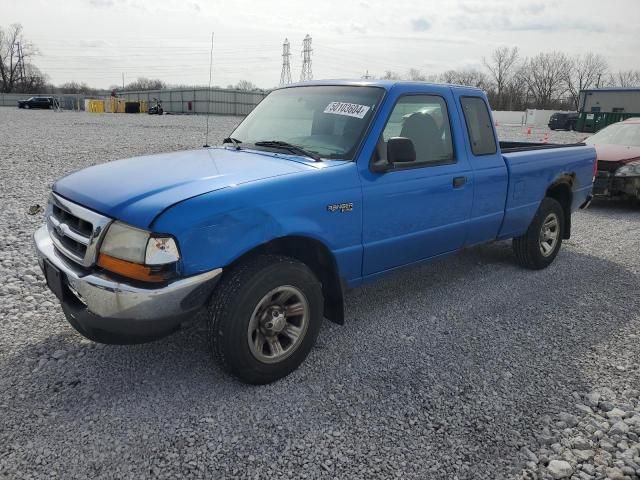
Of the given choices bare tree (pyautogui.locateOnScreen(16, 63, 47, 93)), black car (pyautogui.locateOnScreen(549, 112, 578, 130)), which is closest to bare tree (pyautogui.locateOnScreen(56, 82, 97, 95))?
bare tree (pyautogui.locateOnScreen(16, 63, 47, 93))

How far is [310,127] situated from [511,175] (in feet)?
7.05

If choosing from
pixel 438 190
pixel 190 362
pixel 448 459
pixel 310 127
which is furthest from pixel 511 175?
pixel 190 362

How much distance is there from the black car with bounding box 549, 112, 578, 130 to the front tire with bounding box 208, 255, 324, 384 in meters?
40.1

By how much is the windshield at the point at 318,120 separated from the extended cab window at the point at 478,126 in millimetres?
1106

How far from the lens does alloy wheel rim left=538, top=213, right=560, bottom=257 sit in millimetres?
5652

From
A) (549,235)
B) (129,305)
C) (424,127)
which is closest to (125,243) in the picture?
(129,305)

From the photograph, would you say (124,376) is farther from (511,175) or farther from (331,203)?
(511,175)

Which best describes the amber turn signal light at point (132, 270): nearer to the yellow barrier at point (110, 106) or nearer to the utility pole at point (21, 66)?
the yellow barrier at point (110, 106)

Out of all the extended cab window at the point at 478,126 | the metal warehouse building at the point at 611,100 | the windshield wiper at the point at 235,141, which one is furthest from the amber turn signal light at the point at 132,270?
the metal warehouse building at the point at 611,100

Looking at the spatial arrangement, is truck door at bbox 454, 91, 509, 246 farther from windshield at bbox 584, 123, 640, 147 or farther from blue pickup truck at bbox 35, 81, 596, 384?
windshield at bbox 584, 123, 640, 147

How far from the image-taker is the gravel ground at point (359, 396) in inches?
100

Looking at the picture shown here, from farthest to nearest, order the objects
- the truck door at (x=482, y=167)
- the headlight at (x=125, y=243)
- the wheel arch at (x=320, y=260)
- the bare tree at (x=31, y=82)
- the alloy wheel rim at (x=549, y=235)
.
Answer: the bare tree at (x=31, y=82), the alloy wheel rim at (x=549, y=235), the truck door at (x=482, y=167), the wheel arch at (x=320, y=260), the headlight at (x=125, y=243)

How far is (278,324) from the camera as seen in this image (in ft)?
10.4

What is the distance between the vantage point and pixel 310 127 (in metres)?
3.93
